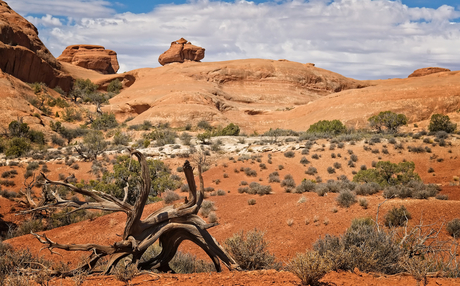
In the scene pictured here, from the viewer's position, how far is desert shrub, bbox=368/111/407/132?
105 ft

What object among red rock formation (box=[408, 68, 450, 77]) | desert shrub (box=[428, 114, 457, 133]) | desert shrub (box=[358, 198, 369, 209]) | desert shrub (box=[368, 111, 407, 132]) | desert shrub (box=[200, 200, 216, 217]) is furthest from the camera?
red rock formation (box=[408, 68, 450, 77])

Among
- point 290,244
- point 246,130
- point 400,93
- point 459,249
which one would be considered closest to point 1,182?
point 290,244

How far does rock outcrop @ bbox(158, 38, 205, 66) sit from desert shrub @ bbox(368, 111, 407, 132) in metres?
59.5

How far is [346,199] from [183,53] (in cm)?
8030

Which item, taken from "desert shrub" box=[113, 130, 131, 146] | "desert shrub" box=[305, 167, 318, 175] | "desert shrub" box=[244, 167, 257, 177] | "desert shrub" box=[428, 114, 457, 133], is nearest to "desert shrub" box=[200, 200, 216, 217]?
"desert shrub" box=[244, 167, 257, 177]

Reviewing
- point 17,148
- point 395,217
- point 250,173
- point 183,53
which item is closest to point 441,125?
point 250,173

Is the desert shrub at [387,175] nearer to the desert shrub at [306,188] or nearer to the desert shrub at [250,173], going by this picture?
the desert shrub at [306,188]

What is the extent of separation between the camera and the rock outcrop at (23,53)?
46.8 m

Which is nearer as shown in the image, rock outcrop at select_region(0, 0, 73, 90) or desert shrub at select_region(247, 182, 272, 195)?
desert shrub at select_region(247, 182, 272, 195)

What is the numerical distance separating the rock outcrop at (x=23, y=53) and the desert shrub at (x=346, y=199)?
49177 mm

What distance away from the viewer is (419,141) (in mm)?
24656

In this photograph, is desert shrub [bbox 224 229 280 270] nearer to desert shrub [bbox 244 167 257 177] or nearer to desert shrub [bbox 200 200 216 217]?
desert shrub [bbox 200 200 216 217]

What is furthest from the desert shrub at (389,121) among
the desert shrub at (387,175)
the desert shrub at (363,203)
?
the desert shrub at (363,203)

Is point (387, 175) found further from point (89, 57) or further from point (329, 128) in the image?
point (89, 57)
